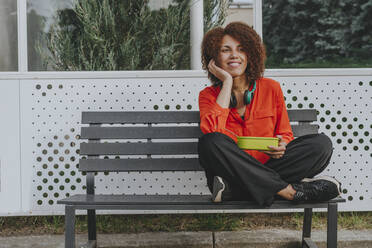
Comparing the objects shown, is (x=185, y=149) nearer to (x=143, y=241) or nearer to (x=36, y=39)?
(x=143, y=241)

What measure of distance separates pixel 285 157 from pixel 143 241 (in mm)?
1428

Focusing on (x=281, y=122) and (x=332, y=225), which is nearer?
(x=332, y=225)

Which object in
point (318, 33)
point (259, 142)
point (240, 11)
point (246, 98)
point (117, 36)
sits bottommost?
point (259, 142)

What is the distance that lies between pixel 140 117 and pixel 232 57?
0.86 m

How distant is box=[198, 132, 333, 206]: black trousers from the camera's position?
8.01 feet

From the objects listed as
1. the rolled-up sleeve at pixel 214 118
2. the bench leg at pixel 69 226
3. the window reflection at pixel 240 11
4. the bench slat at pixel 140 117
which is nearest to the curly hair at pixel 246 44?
the rolled-up sleeve at pixel 214 118

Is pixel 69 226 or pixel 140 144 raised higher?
pixel 140 144

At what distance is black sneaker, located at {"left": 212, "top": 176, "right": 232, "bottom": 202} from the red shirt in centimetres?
38

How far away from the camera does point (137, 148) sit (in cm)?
311

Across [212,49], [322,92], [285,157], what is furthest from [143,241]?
[322,92]

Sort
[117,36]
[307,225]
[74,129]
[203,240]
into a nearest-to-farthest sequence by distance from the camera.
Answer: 1. [307,225]
2. [203,240]
3. [74,129]
4. [117,36]

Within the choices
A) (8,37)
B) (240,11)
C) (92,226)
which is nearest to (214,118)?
(92,226)

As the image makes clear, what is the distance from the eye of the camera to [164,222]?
3.71m

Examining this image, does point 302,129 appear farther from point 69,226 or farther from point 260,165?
point 69,226
